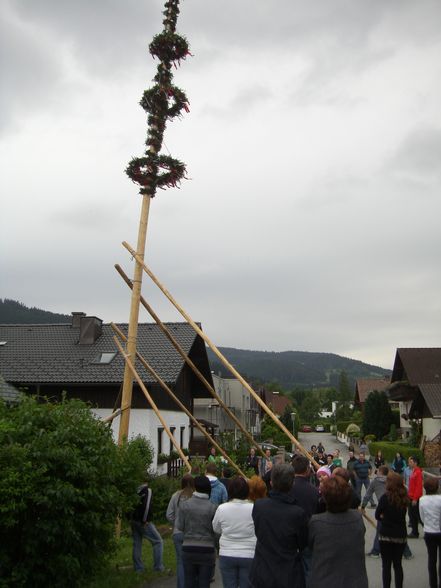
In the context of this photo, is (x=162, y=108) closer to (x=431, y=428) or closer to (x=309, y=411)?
(x=431, y=428)

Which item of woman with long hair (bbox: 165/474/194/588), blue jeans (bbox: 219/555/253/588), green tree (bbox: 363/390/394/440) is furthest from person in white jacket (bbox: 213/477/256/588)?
green tree (bbox: 363/390/394/440)

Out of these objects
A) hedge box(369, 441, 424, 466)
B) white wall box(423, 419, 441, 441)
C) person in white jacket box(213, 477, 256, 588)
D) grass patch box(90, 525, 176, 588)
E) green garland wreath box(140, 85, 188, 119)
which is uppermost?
green garland wreath box(140, 85, 188, 119)

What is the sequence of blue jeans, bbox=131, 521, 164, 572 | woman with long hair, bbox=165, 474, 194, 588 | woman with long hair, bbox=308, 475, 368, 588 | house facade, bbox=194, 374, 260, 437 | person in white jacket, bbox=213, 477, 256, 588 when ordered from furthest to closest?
1. house facade, bbox=194, 374, 260, 437
2. blue jeans, bbox=131, 521, 164, 572
3. woman with long hair, bbox=165, 474, 194, 588
4. person in white jacket, bbox=213, 477, 256, 588
5. woman with long hair, bbox=308, 475, 368, 588

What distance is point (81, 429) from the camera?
7906 mm

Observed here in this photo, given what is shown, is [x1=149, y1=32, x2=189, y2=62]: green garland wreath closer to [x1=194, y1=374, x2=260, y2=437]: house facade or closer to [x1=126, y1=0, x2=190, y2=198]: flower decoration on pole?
[x1=126, y1=0, x2=190, y2=198]: flower decoration on pole

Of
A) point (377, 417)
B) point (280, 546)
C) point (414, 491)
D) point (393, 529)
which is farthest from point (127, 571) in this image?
point (377, 417)

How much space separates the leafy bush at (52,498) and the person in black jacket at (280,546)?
2541 mm

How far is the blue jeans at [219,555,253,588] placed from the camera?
635 centimetres

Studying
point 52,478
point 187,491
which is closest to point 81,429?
point 52,478

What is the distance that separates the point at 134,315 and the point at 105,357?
1534 cm

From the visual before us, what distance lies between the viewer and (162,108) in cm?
1304

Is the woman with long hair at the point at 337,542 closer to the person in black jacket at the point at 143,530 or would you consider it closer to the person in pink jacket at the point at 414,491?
the person in black jacket at the point at 143,530

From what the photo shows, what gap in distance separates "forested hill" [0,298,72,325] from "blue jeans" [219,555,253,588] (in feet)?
321

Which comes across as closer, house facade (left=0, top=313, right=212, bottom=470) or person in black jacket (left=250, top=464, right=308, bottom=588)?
person in black jacket (left=250, top=464, right=308, bottom=588)
